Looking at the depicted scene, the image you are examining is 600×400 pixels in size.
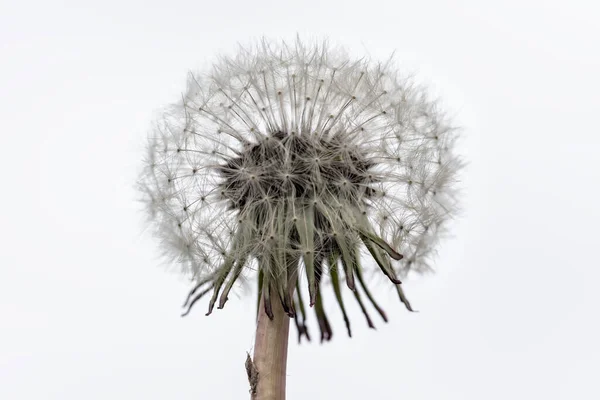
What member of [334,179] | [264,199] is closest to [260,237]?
[264,199]

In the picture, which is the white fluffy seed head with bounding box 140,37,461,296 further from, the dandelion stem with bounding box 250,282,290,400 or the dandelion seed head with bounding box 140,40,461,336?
the dandelion stem with bounding box 250,282,290,400

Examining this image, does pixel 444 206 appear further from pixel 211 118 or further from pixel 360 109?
pixel 211 118

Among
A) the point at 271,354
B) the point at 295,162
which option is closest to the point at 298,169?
the point at 295,162

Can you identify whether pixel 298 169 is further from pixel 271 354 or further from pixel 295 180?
pixel 271 354

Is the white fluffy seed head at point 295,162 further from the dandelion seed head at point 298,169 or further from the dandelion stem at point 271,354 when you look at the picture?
the dandelion stem at point 271,354

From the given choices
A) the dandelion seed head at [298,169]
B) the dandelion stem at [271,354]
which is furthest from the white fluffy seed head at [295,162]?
the dandelion stem at [271,354]

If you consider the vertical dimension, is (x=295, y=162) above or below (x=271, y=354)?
above
